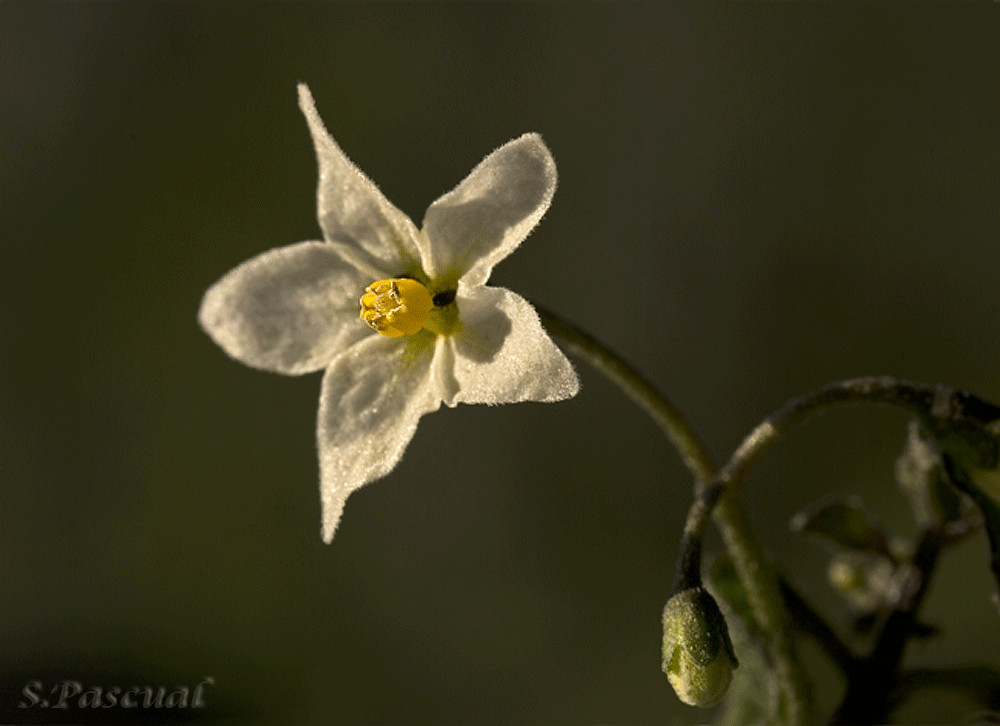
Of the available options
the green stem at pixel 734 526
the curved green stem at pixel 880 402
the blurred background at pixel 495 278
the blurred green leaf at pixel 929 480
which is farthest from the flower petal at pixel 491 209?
the blurred background at pixel 495 278

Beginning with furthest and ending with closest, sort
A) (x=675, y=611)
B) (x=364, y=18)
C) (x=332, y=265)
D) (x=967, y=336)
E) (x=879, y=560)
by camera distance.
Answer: (x=364, y=18) < (x=967, y=336) < (x=879, y=560) < (x=332, y=265) < (x=675, y=611)

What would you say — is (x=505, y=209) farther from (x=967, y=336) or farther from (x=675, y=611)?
(x=967, y=336)

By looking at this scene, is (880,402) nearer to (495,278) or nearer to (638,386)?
(638,386)

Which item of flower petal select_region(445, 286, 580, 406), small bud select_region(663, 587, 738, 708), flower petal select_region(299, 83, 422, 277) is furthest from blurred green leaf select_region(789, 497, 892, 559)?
flower petal select_region(299, 83, 422, 277)

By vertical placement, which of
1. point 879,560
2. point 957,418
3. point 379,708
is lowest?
point 379,708

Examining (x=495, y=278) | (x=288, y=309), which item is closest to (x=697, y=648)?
(x=288, y=309)

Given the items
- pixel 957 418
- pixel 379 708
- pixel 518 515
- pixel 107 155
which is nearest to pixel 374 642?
pixel 379 708

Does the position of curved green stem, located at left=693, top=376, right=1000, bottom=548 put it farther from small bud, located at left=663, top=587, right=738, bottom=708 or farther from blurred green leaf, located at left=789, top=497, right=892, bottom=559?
blurred green leaf, located at left=789, top=497, right=892, bottom=559

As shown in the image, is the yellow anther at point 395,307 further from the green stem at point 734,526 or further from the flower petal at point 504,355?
the green stem at point 734,526
